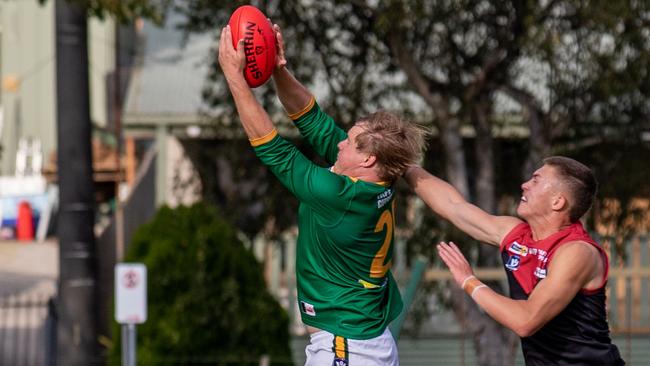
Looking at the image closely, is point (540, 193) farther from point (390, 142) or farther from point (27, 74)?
point (27, 74)

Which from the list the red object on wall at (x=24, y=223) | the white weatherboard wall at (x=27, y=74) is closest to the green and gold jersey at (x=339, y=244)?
the red object on wall at (x=24, y=223)

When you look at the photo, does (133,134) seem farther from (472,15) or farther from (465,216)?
(465,216)

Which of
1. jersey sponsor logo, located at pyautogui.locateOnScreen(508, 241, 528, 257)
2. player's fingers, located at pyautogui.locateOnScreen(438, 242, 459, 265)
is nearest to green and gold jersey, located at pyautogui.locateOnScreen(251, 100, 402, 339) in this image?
player's fingers, located at pyautogui.locateOnScreen(438, 242, 459, 265)

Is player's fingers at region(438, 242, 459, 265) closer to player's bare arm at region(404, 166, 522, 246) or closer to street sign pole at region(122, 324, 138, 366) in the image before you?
player's bare arm at region(404, 166, 522, 246)

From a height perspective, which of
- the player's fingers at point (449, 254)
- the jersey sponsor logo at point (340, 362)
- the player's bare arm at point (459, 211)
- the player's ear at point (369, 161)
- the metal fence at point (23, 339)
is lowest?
the metal fence at point (23, 339)

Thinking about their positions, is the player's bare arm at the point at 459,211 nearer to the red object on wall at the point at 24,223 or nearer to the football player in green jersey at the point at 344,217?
the football player in green jersey at the point at 344,217

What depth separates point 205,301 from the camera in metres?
11.1

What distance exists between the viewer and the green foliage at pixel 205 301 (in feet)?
36.1

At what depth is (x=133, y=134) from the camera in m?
17.3

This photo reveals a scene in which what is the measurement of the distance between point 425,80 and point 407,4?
4.57 feet

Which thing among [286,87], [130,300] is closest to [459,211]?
[286,87]

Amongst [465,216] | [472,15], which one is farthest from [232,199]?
[465,216]

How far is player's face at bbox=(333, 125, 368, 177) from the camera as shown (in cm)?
446

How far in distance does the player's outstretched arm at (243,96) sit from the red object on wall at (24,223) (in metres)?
21.5
